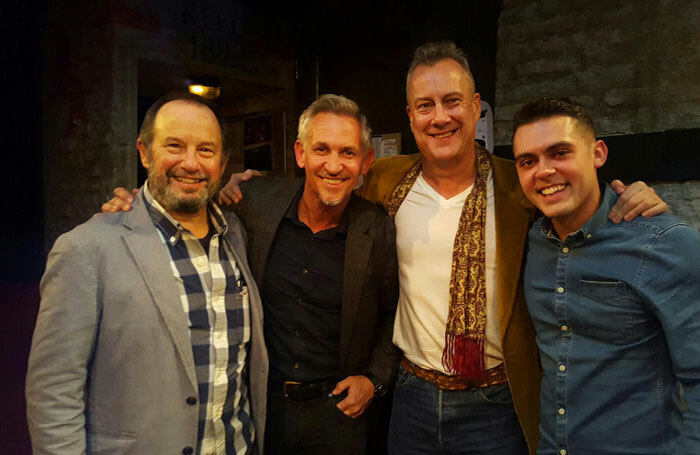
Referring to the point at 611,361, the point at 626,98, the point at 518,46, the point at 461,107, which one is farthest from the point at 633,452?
the point at 518,46

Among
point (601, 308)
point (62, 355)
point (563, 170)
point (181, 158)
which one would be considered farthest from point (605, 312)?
point (62, 355)

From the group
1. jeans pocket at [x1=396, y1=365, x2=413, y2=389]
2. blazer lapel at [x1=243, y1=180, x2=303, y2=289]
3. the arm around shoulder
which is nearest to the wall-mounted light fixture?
blazer lapel at [x1=243, y1=180, x2=303, y2=289]

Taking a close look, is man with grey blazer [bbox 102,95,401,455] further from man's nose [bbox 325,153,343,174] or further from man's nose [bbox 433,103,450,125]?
man's nose [bbox 433,103,450,125]

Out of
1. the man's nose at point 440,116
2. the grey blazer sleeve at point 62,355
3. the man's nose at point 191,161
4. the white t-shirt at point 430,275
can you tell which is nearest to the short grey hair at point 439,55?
the man's nose at point 440,116

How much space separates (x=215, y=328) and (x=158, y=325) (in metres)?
0.20

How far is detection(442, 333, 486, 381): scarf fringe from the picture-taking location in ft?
6.11

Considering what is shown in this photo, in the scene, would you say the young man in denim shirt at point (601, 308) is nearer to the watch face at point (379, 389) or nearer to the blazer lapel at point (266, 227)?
the watch face at point (379, 389)

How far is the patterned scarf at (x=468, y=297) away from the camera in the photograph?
1.87 meters

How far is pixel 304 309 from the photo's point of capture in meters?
1.98

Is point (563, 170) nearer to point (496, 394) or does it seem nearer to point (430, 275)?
point (430, 275)

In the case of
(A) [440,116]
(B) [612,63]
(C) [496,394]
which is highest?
(B) [612,63]

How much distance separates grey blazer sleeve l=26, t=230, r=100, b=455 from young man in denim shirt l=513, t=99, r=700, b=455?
4.60 feet

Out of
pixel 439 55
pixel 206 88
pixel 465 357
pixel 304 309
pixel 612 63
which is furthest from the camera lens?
pixel 206 88

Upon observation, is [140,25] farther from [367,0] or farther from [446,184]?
[446,184]
